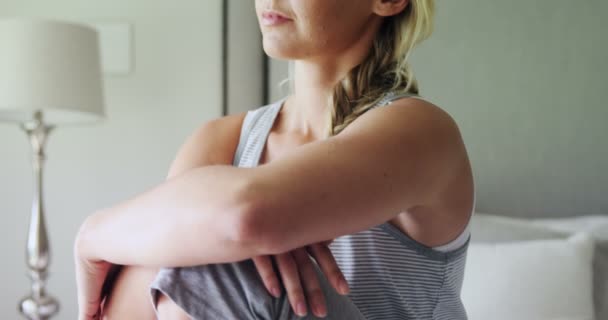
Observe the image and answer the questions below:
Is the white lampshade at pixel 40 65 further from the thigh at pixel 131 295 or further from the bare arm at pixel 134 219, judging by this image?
the thigh at pixel 131 295

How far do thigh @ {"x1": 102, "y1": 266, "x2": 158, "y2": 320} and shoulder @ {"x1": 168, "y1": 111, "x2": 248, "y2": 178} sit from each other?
325 millimetres

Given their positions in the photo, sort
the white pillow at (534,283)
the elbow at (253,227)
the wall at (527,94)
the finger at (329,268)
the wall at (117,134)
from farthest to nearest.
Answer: the wall at (117,134) → the wall at (527,94) → the white pillow at (534,283) → the finger at (329,268) → the elbow at (253,227)

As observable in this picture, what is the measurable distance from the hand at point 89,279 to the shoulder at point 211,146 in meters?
0.30

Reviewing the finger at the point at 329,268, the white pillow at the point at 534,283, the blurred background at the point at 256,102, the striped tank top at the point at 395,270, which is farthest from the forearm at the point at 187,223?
the blurred background at the point at 256,102

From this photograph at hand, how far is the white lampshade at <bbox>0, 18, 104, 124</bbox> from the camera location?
1.65m

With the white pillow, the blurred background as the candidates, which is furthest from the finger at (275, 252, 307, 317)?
the blurred background

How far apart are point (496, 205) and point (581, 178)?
24cm

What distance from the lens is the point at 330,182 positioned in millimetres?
580

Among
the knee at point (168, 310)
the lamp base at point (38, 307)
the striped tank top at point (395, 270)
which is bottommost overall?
the lamp base at point (38, 307)

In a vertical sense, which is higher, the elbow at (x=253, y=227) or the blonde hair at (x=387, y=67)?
the blonde hair at (x=387, y=67)

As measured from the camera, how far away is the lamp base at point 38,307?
1829 millimetres

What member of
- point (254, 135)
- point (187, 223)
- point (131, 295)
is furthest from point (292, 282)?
point (254, 135)

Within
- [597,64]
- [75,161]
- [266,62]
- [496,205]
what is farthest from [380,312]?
[75,161]

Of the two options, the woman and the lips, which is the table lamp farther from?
the lips
